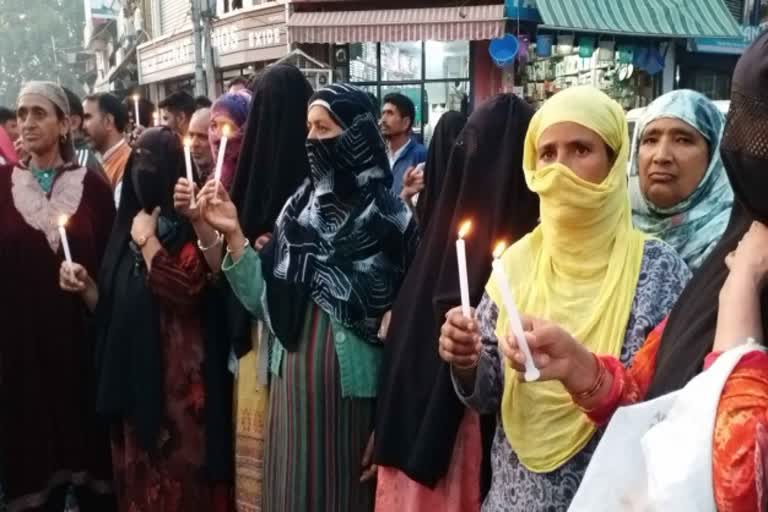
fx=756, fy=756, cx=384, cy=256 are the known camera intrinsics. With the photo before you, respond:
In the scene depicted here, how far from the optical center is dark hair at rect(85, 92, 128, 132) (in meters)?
5.43

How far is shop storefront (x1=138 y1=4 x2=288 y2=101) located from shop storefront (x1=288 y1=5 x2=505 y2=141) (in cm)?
110

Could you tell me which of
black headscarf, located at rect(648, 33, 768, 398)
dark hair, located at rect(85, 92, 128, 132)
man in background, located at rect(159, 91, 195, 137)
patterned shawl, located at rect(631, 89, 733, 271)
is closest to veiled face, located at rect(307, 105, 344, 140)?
patterned shawl, located at rect(631, 89, 733, 271)

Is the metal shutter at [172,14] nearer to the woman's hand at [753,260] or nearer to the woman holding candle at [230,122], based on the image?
the woman holding candle at [230,122]

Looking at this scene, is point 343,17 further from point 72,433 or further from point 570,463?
point 570,463

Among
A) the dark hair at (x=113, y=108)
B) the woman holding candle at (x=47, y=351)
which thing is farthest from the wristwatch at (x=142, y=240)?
the dark hair at (x=113, y=108)

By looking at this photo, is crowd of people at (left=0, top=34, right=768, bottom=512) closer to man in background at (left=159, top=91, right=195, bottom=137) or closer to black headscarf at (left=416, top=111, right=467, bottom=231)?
black headscarf at (left=416, top=111, right=467, bottom=231)

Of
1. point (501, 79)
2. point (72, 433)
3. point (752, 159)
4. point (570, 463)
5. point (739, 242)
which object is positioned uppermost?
point (501, 79)

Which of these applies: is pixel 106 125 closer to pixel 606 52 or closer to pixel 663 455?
pixel 663 455

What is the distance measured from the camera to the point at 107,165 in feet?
17.1

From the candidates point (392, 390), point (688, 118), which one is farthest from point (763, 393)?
point (688, 118)

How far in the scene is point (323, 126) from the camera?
2520mm

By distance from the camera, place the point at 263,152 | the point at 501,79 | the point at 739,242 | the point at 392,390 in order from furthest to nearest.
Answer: the point at 501,79, the point at 263,152, the point at 392,390, the point at 739,242

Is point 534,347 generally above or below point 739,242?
below

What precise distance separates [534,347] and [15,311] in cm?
260
